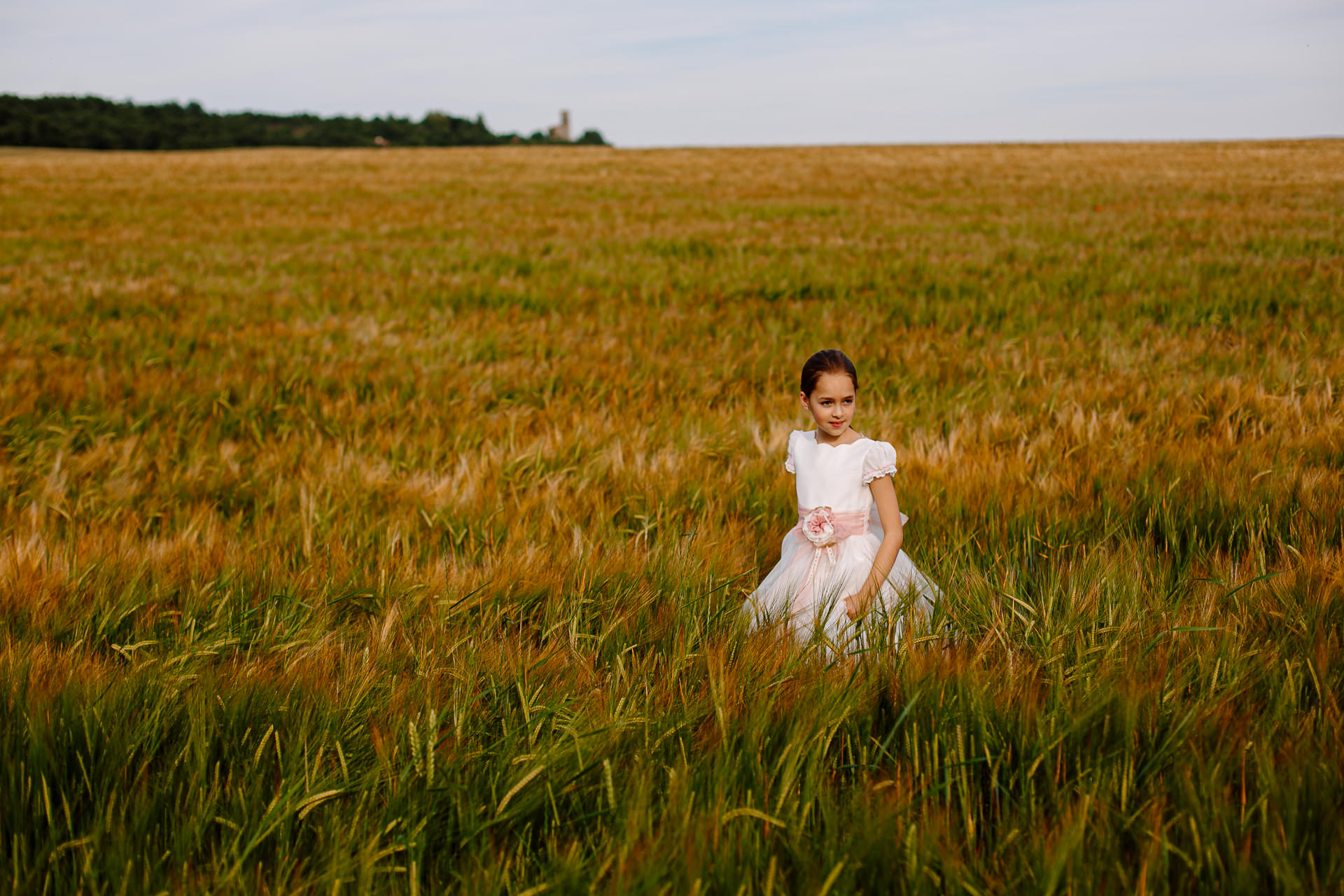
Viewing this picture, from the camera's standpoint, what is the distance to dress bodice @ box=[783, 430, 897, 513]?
2146mm

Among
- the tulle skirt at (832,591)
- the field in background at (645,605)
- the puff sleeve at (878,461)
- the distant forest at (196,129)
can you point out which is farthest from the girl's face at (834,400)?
the distant forest at (196,129)

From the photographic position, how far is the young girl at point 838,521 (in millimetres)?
2027

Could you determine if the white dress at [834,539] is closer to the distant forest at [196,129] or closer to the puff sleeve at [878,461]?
the puff sleeve at [878,461]

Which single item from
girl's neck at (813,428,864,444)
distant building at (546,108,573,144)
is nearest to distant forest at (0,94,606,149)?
distant building at (546,108,573,144)

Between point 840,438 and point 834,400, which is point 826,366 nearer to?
point 834,400

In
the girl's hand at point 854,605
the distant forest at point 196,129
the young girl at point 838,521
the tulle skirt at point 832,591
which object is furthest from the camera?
the distant forest at point 196,129

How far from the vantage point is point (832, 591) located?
1.96m

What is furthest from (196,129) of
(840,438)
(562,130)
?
(840,438)

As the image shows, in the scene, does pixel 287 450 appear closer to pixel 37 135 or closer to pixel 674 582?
pixel 674 582

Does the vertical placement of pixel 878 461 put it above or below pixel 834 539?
above

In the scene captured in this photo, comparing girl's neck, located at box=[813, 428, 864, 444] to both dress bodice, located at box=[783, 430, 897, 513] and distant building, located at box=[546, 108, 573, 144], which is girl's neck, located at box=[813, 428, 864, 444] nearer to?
dress bodice, located at box=[783, 430, 897, 513]

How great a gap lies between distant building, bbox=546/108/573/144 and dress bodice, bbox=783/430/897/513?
3806 inches

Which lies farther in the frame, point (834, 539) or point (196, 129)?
point (196, 129)

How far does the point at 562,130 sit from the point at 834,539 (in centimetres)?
10195
